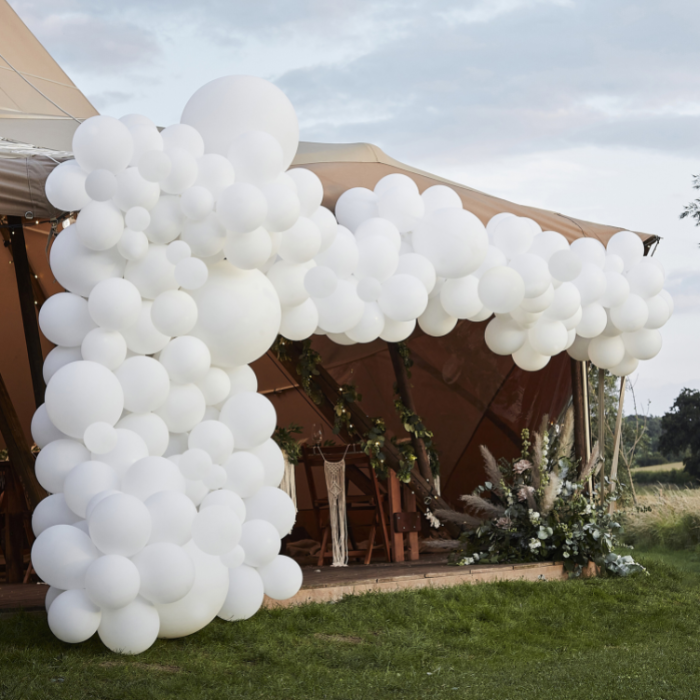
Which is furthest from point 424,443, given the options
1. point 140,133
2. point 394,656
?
point 140,133

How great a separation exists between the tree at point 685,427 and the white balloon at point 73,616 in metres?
15.0

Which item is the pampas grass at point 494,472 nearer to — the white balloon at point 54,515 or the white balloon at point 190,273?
the white balloon at point 190,273

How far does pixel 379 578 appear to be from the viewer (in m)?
4.57

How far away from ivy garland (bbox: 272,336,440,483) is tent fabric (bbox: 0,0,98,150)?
247 centimetres

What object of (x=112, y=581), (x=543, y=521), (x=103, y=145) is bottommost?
(x=543, y=521)

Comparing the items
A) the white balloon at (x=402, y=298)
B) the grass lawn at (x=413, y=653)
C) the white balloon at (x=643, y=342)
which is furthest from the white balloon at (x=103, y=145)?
the white balloon at (x=643, y=342)

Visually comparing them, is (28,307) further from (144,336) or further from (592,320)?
(592,320)

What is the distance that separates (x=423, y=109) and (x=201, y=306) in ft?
23.6

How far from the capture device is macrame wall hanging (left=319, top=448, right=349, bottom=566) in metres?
5.54

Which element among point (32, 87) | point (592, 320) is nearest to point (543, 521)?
point (592, 320)

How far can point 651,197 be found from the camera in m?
10.3

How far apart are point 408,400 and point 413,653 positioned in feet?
7.65

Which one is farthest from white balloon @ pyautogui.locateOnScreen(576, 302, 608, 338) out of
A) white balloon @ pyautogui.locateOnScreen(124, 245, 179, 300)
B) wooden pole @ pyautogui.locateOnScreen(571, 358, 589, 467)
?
white balloon @ pyautogui.locateOnScreen(124, 245, 179, 300)

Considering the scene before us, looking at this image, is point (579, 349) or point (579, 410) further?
point (579, 410)
